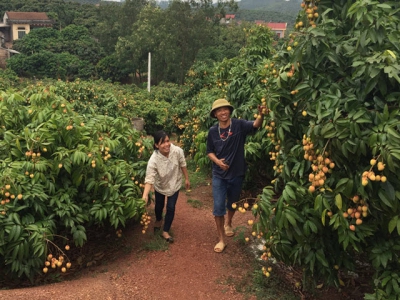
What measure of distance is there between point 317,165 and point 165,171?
1.96 meters

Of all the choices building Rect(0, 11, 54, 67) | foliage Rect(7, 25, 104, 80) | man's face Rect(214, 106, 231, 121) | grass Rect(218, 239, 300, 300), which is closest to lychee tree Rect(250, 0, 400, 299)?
grass Rect(218, 239, 300, 300)

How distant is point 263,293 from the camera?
133 inches

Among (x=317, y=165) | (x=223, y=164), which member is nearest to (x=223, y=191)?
(x=223, y=164)

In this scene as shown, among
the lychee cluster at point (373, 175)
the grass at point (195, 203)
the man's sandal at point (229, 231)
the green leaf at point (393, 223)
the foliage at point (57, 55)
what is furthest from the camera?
the foliage at point (57, 55)

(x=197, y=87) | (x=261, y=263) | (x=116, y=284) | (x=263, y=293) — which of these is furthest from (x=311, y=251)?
(x=197, y=87)

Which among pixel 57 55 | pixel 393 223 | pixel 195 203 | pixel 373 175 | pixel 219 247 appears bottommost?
pixel 57 55

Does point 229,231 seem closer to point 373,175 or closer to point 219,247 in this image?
point 219,247

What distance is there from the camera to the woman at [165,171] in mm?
3990

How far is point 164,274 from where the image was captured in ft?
12.4

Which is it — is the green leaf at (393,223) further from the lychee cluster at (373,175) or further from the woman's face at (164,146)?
the woman's face at (164,146)

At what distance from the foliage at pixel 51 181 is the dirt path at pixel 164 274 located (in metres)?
0.37

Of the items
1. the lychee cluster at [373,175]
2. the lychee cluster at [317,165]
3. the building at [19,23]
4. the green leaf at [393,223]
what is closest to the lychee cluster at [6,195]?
the lychee cluster at [317,165]

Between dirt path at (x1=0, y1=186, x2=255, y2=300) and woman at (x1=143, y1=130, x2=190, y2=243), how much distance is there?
1.05ft

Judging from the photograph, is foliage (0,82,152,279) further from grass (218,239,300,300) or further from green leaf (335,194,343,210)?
green leaf (335,194,343,210)
